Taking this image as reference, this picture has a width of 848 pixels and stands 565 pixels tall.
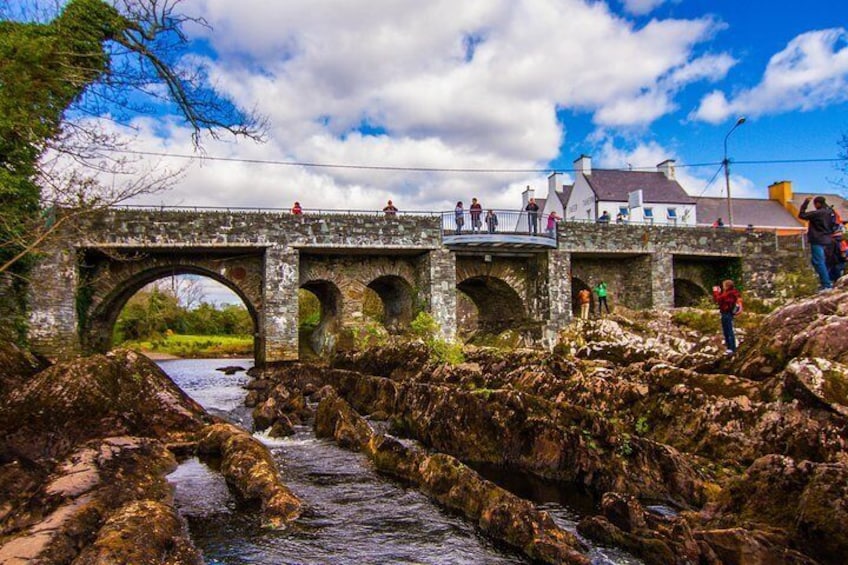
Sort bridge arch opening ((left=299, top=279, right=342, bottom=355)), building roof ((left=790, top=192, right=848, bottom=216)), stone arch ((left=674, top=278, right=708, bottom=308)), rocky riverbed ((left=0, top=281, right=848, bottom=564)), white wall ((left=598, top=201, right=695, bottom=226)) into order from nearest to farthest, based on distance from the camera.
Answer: rocky riverbed ((left=0, top=281, right=848, bottom=564))
bridge arch opening ((left=299, top=279, right=342, bottom=355))
stone arch ((left=674, top=278, right=708, bottom=308))
white wall ((left=598, top=201, right=695, bottom=226))
building roof ((left=790, top=192, right=848, bottom=216))

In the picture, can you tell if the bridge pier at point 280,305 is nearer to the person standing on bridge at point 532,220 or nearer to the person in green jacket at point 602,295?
the person standing on bridge at point 532,220

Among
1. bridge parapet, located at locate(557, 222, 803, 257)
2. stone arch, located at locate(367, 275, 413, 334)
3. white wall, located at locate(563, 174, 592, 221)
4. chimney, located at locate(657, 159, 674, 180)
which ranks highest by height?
chimney, located at locate(657, 159, 674, 180)

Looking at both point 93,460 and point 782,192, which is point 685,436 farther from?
point 782,192

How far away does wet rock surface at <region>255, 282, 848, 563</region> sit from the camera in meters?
5.10

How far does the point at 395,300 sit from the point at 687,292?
1475 centimetres

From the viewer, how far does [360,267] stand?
22.9 metres

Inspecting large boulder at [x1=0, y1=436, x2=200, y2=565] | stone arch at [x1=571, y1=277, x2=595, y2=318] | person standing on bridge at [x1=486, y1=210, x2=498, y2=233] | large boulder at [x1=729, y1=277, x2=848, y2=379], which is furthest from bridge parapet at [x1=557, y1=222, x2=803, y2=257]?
large boulder at [x1=0, y1=436, x2=200, y2=565]

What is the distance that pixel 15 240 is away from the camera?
8555 mm

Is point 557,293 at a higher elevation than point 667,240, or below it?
below

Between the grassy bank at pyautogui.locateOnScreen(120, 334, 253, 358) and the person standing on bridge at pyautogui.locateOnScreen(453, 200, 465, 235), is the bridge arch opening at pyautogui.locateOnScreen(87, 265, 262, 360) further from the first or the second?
the grassy bank at pyautogui.locateOnScreen(120, 334, 253, 358)

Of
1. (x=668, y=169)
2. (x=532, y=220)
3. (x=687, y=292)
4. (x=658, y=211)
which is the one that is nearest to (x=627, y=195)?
(x=658, y=211)

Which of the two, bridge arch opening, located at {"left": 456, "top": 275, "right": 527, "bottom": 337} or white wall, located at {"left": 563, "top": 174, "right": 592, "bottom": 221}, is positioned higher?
white wall, located at {"left": 563, "top": 174, "right": 592, "bottom": 221}

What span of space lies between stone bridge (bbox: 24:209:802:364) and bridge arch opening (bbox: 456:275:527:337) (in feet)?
0.29

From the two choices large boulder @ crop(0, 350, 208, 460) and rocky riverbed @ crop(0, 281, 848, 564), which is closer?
rocky riverbed @ crop(0, 281, 848, 564)
